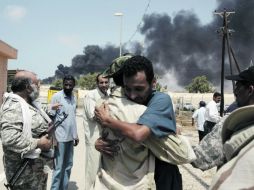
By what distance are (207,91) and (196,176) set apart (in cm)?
7059

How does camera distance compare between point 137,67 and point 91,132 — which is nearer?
point 137,67

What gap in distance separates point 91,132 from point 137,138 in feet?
8.61

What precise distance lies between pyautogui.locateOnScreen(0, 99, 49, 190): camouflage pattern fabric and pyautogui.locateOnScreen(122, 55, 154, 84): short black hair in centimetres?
151

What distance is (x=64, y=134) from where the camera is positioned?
5.94 m

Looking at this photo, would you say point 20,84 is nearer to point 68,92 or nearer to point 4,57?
point 68,92

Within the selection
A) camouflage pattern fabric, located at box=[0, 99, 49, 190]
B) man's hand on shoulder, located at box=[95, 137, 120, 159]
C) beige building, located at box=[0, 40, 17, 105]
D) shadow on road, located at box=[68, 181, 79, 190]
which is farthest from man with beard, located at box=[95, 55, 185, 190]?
beige building, located at box=[0, 40, 17, 105]

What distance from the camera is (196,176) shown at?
8.01m

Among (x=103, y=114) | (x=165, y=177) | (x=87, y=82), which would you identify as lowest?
(x=165, y=177)

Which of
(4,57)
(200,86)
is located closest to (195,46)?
(200,86)

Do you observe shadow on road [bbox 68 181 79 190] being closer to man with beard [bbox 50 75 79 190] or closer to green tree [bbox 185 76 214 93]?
man with beard [bbox 50 75 79 190]

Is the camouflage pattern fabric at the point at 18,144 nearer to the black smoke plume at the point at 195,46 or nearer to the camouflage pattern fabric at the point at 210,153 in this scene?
the camouflage pattern fabric at the point at 210,153

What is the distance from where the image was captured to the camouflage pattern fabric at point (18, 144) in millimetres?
3484

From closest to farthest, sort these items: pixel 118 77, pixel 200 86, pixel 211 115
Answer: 1. pixel 118 77
2. pixel 211 115
3. pixel 200 86

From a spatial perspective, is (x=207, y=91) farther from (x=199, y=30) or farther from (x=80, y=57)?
(x=80, y=57)
